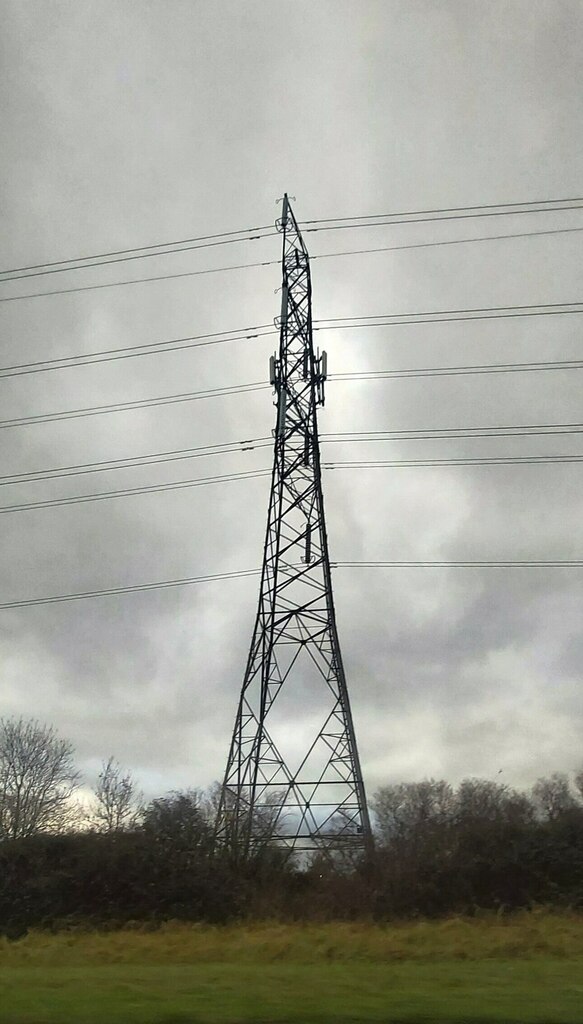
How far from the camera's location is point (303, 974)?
40.8ft

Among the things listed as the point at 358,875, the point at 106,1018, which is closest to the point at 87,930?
the point at 358,875

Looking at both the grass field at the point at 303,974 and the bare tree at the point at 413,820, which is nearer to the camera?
the grass field at the point at 303,974

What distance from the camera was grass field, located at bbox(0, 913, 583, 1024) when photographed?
Answer: 8992mm

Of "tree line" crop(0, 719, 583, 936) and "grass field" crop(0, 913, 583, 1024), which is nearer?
"grass field" crop(0, 913, 583, 1024)

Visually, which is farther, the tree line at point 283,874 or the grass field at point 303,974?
the tree line at point 283,874

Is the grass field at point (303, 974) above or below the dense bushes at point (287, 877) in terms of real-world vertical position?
below

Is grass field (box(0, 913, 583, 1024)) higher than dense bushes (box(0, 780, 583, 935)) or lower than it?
lower

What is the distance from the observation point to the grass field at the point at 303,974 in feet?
29.5

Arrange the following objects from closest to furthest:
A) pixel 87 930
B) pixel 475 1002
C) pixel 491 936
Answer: pixel 475 1002 < pixel 491 936 < pixel 87 930

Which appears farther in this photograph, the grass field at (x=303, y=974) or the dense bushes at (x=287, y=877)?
the dense bushes at (x=287, y=877)

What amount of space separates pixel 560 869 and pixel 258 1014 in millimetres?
16236

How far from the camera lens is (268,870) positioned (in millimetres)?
22688

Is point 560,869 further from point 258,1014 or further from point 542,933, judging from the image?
point 258,1014

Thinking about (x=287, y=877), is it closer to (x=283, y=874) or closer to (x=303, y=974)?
(x=283, y=874)
